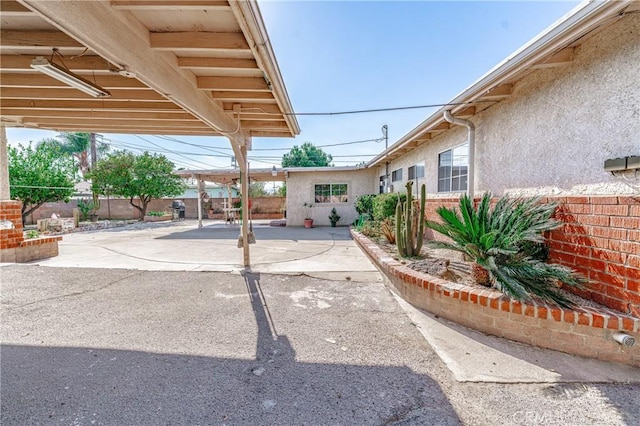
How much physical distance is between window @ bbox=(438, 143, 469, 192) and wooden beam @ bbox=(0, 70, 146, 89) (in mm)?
5899

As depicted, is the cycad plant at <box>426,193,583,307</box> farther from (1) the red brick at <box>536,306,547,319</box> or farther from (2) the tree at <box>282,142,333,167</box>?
(2) the tree at <box>282,142,333,167</box>

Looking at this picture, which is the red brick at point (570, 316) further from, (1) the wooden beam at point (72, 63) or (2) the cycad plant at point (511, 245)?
(1) the wooden beam at point (72, 63)

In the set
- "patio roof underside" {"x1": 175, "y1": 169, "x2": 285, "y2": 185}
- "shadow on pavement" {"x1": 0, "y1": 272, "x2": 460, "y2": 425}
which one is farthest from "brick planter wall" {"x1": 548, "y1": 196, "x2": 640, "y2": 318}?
"patio roof underside" {"x1": 175, "y1": 169, "x2": 285, "y2": 185}

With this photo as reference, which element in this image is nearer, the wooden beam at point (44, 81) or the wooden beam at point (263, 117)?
the wooden beam at point (44, 81)

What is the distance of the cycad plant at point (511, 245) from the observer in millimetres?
2627

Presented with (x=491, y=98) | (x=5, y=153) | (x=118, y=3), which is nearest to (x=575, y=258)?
(x=491, y=98)

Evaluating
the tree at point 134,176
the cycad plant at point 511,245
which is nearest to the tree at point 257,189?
the tree at point 134,176

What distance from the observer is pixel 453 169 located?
6113 mm

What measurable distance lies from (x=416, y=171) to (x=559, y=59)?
16.9 ft

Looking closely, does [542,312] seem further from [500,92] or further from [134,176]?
[134,176]

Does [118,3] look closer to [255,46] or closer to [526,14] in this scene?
[255,46]

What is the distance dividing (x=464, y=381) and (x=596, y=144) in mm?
2878

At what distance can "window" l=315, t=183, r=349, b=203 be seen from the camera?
13359 mm

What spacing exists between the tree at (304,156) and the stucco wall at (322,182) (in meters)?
19.1
